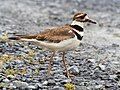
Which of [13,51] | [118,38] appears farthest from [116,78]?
[118,38]

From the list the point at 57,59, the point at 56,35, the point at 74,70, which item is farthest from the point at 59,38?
the point at 57,59

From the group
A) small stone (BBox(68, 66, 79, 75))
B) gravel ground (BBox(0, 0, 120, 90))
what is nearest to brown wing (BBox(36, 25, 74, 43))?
gravel ground (BBox(0, 0, 120, 90))

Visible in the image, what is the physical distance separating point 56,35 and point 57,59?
2.58 meters

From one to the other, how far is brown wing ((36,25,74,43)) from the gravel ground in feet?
3.10

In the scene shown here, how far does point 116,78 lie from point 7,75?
8.84 ft

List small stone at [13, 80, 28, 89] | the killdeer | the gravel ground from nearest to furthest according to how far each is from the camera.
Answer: small stone at [13, 80, 28, 89] → the gravel ground → the killdeer

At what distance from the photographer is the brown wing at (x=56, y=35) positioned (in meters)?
12.4

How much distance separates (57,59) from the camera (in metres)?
15.0

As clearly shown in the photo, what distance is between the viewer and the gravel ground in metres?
12.2

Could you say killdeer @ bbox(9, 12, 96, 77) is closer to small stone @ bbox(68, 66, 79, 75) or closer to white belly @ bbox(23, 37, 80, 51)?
white belly @ bbox(23, 37, 80, 51)

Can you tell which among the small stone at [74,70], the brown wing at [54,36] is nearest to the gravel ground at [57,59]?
the small stone at [74,70]

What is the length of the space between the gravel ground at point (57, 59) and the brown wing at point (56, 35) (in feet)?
3.10

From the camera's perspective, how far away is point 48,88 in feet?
38.4

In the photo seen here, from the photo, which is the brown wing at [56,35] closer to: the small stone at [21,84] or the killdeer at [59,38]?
the killdeer at [59,38]
